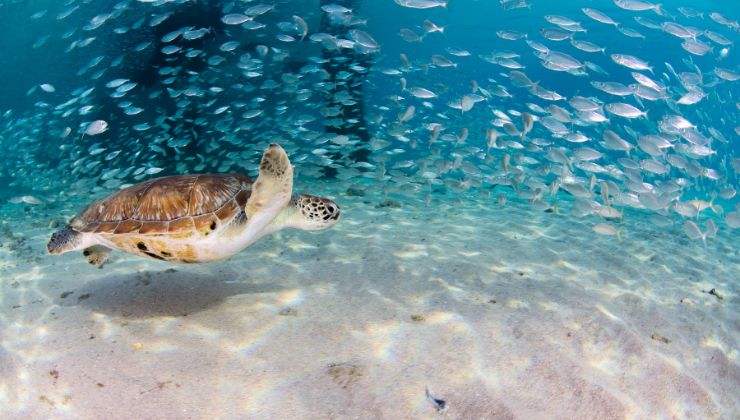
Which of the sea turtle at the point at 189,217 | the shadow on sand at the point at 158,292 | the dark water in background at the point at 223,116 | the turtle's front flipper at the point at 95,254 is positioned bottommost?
the dark water in background at the point at 223,116

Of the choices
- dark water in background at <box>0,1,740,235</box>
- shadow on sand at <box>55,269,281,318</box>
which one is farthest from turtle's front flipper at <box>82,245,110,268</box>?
dark water in background at <box>0,1,740,235</box>

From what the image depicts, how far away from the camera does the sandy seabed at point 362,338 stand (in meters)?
2.45

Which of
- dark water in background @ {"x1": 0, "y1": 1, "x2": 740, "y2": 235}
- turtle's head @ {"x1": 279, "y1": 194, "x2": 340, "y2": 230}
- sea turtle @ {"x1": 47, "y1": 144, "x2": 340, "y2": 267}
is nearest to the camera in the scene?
sea turtle @ {"x1": 47, "y1": 144, "x2": 340, "y2": 267}

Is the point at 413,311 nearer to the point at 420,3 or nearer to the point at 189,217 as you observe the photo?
the point at 189,217

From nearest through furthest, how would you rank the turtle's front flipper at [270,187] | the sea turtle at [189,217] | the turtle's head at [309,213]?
1. the turtle's front flipper at [270,187]
2. the sea turtle at [189,217]
3. the turtle's head at [309,213]

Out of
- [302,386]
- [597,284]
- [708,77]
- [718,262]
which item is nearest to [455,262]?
[597,284]

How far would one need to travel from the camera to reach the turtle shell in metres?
3.38

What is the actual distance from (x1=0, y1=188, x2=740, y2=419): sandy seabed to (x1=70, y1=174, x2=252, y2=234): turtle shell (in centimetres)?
70

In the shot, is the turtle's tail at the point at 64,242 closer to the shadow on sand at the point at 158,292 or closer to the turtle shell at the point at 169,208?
the turtle shell at the point at 169,208

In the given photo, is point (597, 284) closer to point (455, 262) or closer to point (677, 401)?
point (455, 262)

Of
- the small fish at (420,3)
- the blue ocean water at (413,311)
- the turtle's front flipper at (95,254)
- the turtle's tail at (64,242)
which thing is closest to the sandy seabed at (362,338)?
the blue ocean water at (413,311)

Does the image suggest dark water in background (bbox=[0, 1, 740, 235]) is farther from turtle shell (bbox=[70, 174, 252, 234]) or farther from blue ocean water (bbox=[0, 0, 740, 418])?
turtle shell (bbox=[70, 174, 252, 234])

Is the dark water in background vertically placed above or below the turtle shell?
below

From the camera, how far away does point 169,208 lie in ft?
11.4
